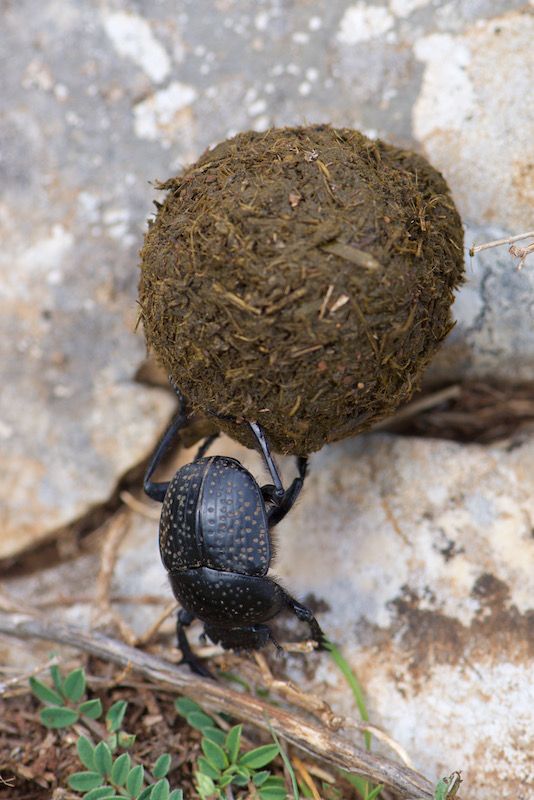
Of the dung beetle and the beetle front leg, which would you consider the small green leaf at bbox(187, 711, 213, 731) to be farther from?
the beetle front leg

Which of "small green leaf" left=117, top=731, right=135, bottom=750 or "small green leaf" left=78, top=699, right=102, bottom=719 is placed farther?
"small green leaf" left=78, top=699, right=102, bottom=719

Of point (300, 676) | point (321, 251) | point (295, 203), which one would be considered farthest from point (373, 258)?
point (300, 676)

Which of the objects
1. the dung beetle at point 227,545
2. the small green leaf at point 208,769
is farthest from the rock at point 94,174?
the small green leaf at point 208,769

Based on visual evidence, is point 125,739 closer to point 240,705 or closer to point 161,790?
point 161,790

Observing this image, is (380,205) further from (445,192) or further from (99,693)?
(99,693)

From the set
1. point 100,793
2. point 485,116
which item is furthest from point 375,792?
point 485,116

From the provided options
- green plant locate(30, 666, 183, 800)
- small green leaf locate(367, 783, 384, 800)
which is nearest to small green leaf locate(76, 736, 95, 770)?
green plant locate(30, 666, 183, 800)
